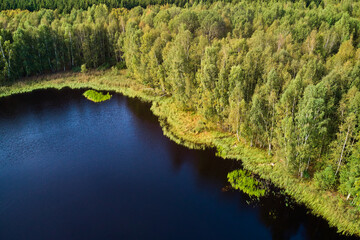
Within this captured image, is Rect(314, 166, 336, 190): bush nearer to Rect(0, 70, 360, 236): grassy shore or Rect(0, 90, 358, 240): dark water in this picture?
Rect(0, 70, 360, 236): grassy shore

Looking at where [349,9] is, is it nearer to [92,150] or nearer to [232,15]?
[232,15]

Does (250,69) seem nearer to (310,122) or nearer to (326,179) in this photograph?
(310,122)

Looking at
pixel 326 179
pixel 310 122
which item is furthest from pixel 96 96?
pixel 326 179

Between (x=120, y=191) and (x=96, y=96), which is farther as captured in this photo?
(x=96, y=96)

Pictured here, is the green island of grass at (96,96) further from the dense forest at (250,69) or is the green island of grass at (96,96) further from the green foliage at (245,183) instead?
the green foliage at (245,183)

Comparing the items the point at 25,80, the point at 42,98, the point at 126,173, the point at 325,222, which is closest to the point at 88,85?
the point at 42,98

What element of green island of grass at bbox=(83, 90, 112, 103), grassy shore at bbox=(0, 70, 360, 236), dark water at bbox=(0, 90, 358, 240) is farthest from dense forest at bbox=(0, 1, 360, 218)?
green island of grass at bbox=(83, 90, 112, 103)
